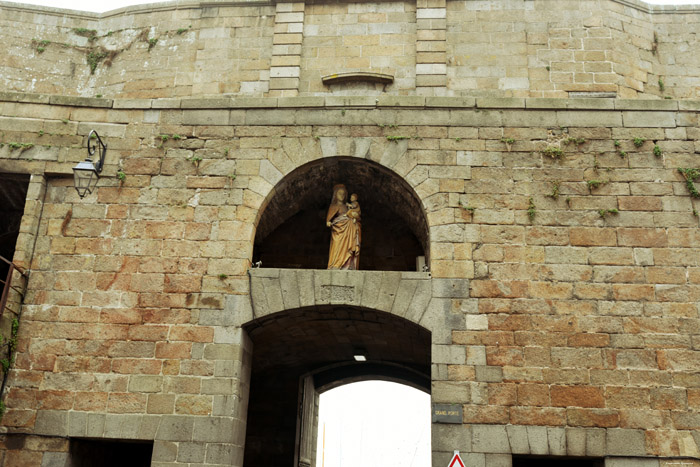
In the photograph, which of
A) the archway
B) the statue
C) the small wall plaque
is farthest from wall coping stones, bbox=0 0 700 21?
the small wall plaque

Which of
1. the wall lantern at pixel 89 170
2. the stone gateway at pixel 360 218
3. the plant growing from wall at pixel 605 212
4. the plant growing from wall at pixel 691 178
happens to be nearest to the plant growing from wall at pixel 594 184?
the stone gateway at pixel 360 218

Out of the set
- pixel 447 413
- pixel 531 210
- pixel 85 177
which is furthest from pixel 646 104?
pixel 85 177

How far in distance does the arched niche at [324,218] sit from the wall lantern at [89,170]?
2.13 metres

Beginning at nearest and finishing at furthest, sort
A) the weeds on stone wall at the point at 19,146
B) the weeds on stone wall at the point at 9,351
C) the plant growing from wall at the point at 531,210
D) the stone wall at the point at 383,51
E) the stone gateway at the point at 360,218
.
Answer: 1. the stone gateway at the point at 360,218
2. the weeds on stone wall at the point at 9,351
3. the plant growing from wall at the point at 531,210
4. the weeds on stone wall at the point at 19,146
5. the stone wall at the point at 383,51

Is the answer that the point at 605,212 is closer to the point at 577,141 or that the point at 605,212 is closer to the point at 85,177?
the point at 577,141

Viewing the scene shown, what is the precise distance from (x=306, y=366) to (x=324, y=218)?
2.85 m

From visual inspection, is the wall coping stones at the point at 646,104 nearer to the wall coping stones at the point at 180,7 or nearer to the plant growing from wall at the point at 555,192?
the plant growing from wall at the point at 555,192

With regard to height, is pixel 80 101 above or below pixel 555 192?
above

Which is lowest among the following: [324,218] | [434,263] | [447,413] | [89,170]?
[447,413]

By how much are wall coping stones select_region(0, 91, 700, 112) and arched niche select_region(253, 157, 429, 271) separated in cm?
82

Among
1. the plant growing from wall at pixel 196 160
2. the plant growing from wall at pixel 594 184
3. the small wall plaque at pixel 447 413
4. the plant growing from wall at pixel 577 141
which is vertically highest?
the plant growing from wall at pixel 577 141

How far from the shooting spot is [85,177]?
7.64m

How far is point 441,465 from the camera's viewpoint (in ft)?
21.8

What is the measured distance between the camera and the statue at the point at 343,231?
7.89 m
